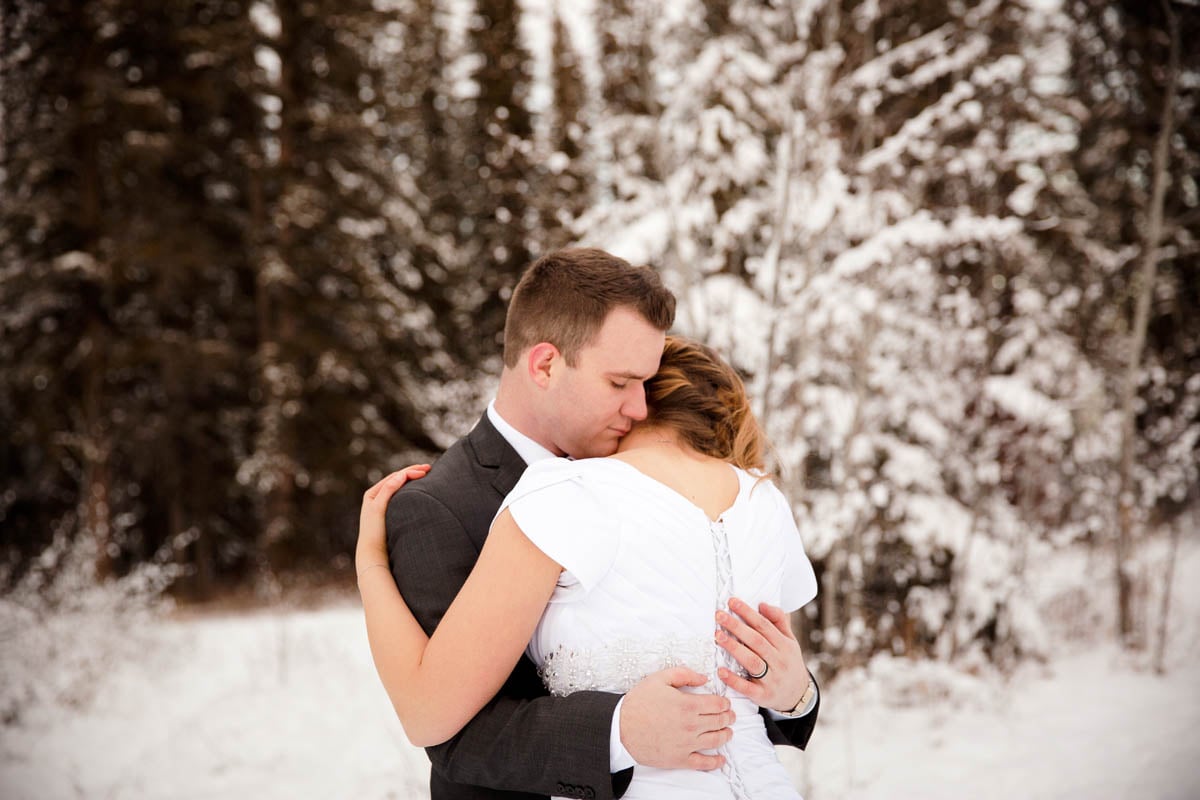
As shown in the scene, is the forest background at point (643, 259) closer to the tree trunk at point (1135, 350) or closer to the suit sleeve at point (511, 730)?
the tree trunk at point (1135, 350)

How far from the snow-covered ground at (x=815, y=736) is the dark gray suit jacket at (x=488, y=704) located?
109 inches

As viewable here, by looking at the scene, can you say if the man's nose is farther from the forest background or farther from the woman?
the forest background

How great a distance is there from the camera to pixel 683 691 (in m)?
1.56

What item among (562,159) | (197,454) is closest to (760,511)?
(562,159)

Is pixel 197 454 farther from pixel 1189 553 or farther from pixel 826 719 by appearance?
pixel 1189 553

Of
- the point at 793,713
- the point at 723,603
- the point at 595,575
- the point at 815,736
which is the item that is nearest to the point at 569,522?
the point at 595,575

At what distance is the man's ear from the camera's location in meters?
1.88

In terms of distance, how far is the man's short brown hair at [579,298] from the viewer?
182 cm

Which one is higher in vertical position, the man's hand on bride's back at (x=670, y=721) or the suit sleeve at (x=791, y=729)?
the man's hand on bride's back at (x=670, y=721)

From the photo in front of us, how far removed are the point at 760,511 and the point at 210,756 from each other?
5396 millimetres

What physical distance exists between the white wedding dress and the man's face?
0.66 feet

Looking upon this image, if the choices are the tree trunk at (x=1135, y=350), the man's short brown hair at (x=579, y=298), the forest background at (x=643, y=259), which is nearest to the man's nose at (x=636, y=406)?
the man's short brown hair at (x=579, y=298)

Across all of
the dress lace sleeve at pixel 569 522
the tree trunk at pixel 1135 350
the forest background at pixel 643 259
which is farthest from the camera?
the tree trunk at pixel 1135 350

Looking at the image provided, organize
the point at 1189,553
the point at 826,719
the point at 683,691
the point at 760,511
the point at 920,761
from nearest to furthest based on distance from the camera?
the point at 683,691 < the point at 760,511 < the point at 920,761 < the point at 826,719 < the point at 1189,553
